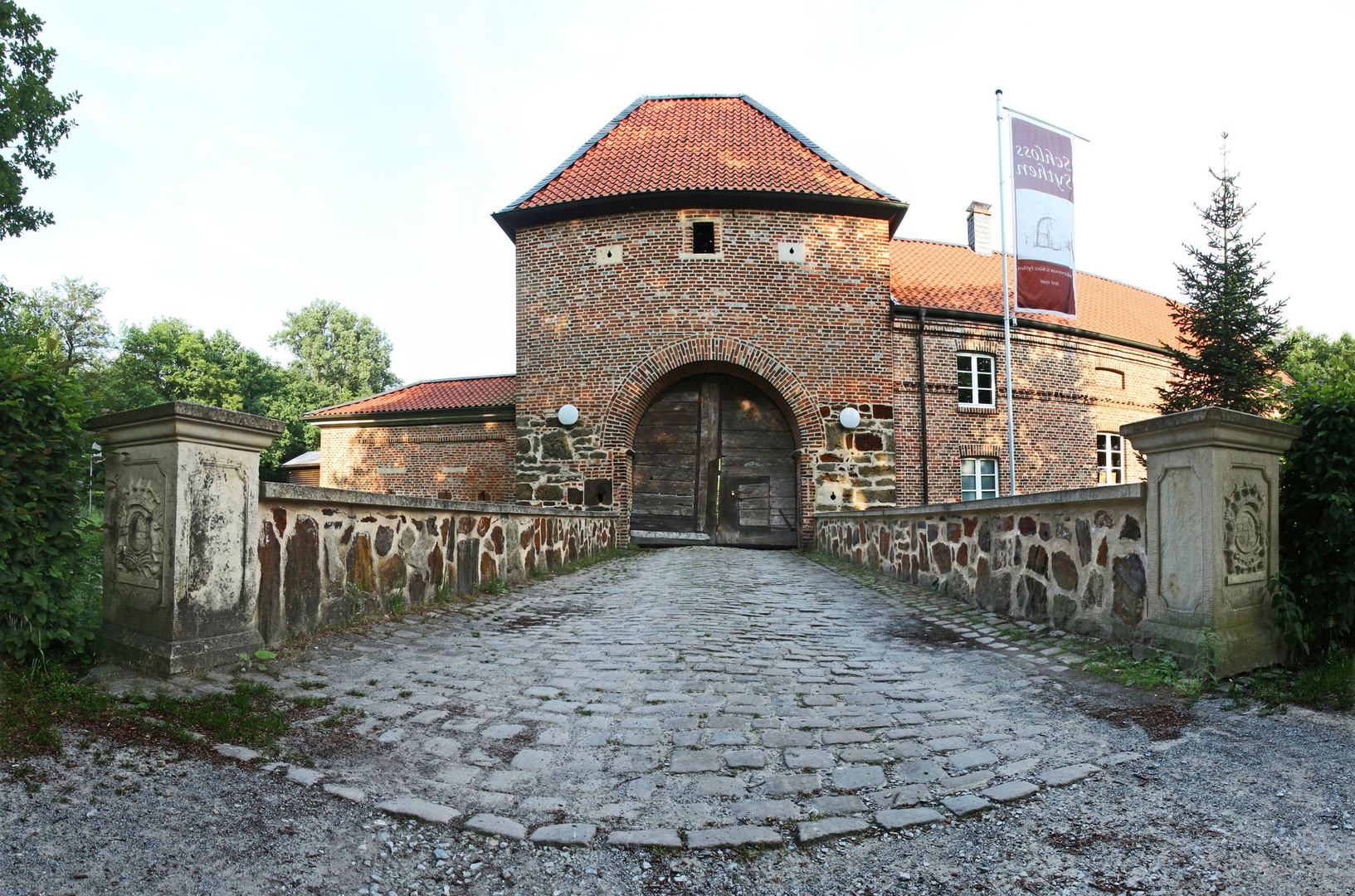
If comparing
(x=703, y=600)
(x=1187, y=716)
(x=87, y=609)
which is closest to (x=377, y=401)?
(x=703, y=600)

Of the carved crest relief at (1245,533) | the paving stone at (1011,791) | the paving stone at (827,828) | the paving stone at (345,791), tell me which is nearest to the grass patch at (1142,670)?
the carved crest relief at (1245,533)

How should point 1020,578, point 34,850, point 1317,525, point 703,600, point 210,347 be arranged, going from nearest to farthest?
point 34,850 < point 1317,525 < point 1020,578 < point 703,600 < point 210,347

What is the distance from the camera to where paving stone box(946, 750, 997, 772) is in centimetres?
298

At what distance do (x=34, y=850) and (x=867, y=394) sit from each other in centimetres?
1440

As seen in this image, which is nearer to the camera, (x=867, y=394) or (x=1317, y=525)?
(x=1317, y=525)

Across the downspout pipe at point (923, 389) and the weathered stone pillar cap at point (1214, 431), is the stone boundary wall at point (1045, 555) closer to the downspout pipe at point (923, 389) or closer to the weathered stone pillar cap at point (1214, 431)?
the weathered stone pillar cap at point (1214, 431)

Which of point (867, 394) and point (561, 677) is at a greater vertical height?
point (867, 394)

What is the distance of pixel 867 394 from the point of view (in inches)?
596

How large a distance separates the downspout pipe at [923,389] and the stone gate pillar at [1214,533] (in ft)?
44.1

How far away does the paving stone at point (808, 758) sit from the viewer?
3.03 m

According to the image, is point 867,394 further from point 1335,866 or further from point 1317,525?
point 1335,866

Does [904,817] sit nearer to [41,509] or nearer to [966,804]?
[966,804]

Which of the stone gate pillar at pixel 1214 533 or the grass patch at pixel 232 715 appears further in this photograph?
the stone gate pillar at pixel 1214 533

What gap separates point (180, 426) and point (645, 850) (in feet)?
9.81
